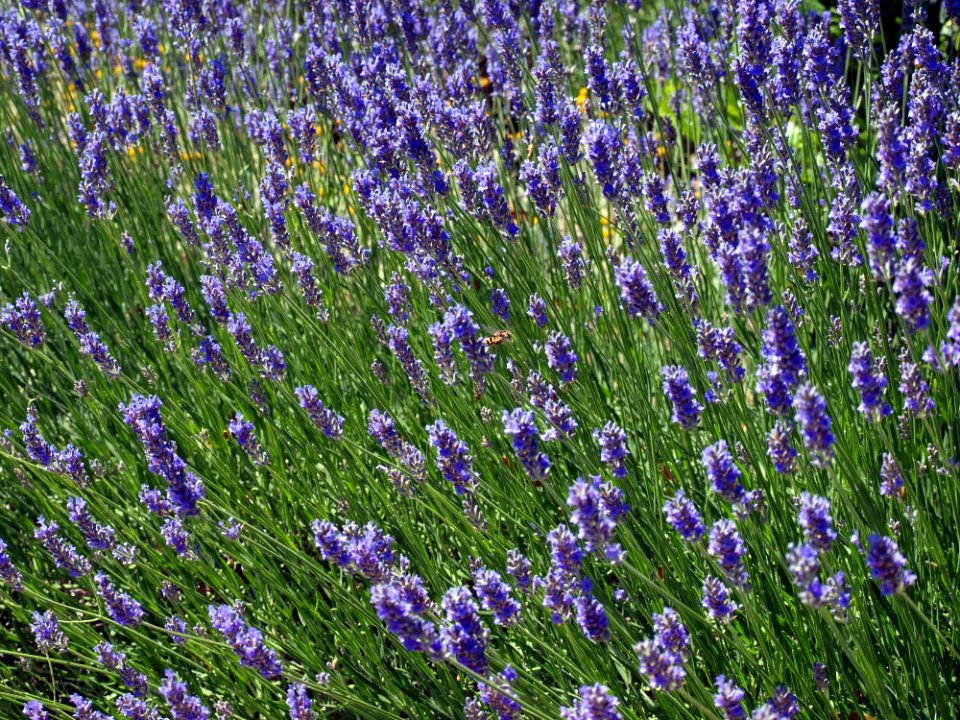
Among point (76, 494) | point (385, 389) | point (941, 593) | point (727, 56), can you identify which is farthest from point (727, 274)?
point (727, 56)

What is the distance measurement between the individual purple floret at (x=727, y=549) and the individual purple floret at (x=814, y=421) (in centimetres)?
18

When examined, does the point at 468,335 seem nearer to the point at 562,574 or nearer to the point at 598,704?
the point at 562,574


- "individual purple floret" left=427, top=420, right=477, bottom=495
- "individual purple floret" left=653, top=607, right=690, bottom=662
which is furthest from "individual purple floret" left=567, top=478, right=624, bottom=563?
"individual purple floret" left=427, top=420, right=477, bottom=495

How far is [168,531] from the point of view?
231 cm

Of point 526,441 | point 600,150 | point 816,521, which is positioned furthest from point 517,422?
point 600,150

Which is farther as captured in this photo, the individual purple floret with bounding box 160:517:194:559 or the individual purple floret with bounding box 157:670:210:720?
the individual purple floret with bounding box 160:517:194:559

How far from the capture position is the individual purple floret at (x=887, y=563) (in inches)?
59.0

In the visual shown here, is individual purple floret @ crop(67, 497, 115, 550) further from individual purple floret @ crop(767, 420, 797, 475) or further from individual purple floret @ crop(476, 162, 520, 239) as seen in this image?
individual purple floret @ crop(767, 420, 797, 475)

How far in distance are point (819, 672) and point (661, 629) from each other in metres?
0.36

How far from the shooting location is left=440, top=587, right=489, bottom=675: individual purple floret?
1737 mm

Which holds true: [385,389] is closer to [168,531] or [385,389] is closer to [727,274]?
[168,531]

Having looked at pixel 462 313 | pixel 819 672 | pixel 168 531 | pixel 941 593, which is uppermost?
pixel 462 313

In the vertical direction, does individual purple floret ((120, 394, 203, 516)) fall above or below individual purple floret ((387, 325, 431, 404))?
below

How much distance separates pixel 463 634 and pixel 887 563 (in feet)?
2.25
